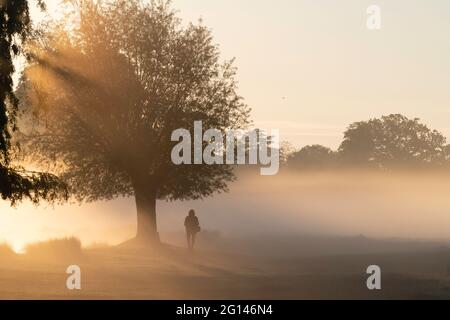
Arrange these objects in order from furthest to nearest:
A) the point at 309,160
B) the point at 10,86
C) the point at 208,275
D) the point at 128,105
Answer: the point at 309,160 < the point at 128,105 < the point at 208,275 < the point at 10,86

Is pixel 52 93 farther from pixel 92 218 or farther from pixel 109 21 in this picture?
pixel 92 218

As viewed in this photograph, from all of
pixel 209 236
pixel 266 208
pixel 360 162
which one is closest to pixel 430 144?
pixel 360 162

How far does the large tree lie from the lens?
156ft

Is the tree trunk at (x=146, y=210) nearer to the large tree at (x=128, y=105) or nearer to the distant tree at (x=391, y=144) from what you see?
the large tree at (x=128, y=105)

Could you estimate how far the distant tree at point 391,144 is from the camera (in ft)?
522

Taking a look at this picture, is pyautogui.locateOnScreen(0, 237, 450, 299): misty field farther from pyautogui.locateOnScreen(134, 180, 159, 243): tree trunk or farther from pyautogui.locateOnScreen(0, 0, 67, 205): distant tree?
pyautogui.locateOnScreen(0, 0, 67, 205): distant tree

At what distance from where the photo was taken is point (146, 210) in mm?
49031

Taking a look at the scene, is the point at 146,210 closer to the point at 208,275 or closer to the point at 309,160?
the point at 208,275

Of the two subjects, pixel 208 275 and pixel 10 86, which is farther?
pixel 208 275

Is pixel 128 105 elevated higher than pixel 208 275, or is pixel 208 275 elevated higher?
pixel 128 105

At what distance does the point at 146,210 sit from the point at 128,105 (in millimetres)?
6336

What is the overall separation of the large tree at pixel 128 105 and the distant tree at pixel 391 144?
368 ft

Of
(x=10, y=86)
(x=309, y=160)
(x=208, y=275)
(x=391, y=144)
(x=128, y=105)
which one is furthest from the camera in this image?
(x=309, y=160)

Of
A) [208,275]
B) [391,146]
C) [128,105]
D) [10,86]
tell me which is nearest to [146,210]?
[128,105]
